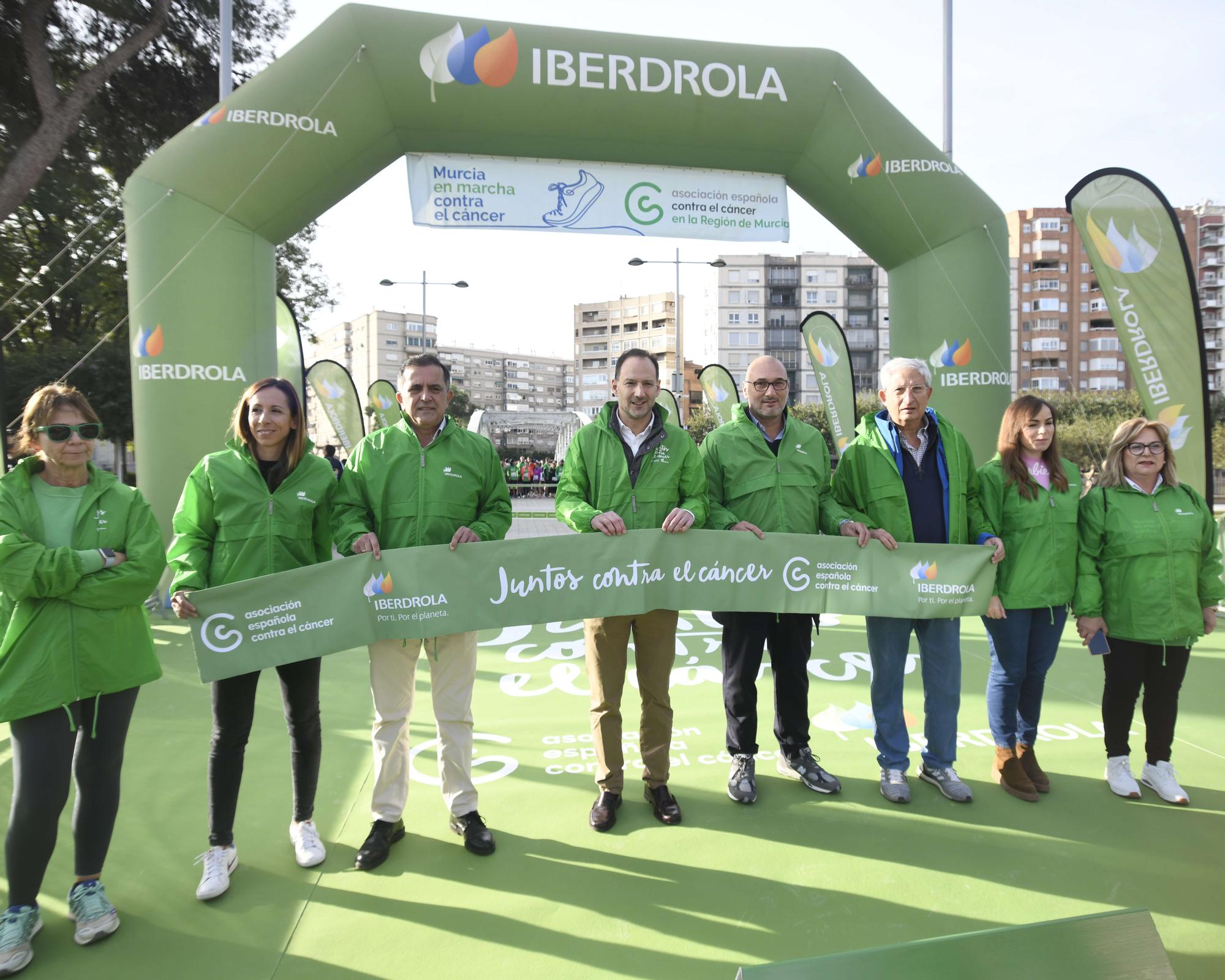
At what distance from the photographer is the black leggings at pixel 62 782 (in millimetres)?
2258

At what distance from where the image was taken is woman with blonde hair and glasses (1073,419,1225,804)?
3.09 metres

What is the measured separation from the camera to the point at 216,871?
8.43ft

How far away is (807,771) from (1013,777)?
0.91 metres

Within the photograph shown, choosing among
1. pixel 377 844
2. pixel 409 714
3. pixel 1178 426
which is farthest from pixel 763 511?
pixel 1178 426

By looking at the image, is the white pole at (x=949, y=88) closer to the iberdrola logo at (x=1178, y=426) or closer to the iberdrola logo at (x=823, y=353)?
the iberdrola logo at (x=823, y=353)

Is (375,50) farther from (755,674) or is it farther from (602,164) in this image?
(755,674)

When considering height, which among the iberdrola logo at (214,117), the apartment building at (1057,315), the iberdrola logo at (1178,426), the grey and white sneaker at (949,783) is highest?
the apartment building at (1057,315)

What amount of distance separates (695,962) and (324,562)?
185 cm

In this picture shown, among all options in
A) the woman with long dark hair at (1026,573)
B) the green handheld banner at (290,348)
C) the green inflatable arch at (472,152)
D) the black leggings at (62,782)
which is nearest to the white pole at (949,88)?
the green inflatable arch at (472,152)

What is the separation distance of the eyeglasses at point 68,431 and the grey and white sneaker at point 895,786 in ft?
11.1

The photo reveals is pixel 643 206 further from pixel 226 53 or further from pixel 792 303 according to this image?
pixel 792 303

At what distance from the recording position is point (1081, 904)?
2443mm

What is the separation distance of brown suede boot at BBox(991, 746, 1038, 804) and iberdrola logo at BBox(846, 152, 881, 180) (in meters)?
4.80

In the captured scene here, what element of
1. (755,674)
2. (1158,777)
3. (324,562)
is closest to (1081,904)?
(1158,777)
